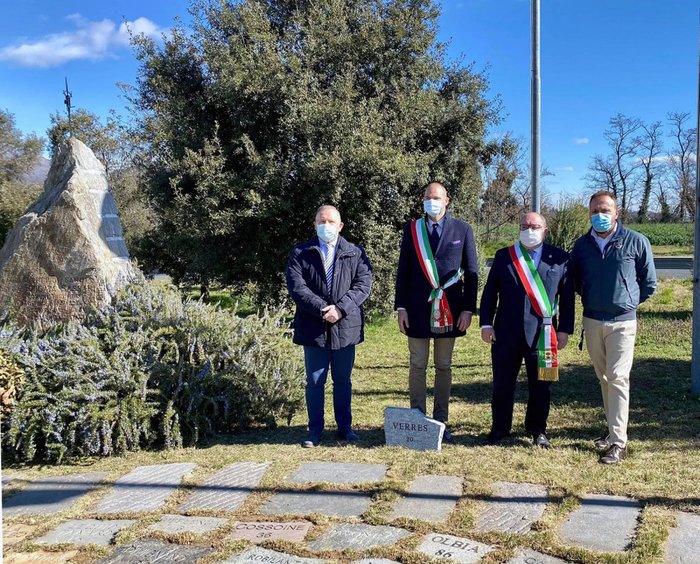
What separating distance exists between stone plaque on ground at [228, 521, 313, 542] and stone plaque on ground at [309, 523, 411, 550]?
0.13m

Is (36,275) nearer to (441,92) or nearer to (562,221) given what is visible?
(441,92)

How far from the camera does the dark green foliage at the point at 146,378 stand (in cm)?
476

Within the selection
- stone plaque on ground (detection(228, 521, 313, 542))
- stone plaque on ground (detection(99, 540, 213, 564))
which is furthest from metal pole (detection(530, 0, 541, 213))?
stone plaque on ground (detection(99, 540, 213, 564))

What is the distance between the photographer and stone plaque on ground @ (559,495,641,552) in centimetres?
311

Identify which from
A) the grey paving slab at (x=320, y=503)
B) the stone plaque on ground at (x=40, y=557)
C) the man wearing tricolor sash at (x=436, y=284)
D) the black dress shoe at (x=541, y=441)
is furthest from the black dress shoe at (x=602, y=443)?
the stone plaque on ground at (x=40, y=557)

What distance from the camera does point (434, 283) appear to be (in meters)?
4.95

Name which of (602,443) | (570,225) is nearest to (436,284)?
(602,443)

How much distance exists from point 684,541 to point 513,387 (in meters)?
1.87

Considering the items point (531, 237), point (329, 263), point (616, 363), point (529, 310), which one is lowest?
point (616, 363)

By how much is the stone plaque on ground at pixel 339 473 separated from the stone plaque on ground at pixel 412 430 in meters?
0.44

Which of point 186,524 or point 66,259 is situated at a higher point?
point 66,259

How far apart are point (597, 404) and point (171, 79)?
7.67m

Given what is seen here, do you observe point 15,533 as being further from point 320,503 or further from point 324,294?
point 324,294

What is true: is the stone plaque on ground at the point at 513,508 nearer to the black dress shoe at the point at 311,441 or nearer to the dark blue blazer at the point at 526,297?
the dark blue blazer at the point at 526,297
